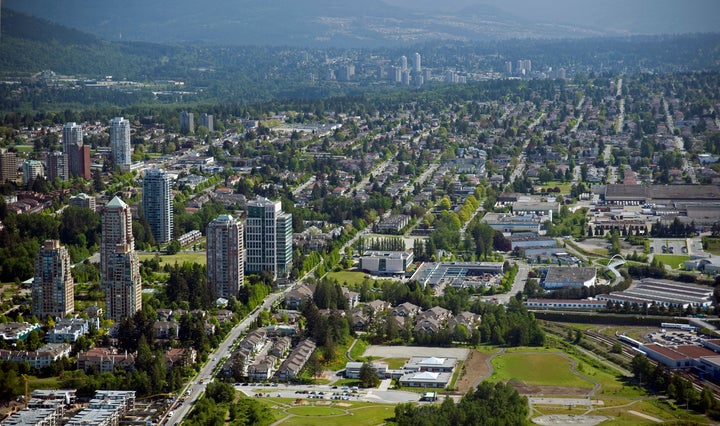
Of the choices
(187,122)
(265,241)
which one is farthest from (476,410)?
(187,122)

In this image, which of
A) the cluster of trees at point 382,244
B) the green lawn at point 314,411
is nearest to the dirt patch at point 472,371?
the green lawn at point 314,411

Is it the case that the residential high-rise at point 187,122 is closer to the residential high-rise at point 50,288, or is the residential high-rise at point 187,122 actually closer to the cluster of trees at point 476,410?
the residential high-rise at point 50,288

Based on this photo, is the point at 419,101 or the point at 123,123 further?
the point at 419,101

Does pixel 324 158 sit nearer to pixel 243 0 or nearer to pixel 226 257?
pixel 226 257

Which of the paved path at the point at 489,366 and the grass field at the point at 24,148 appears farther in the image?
the grass field at the point at 24,148

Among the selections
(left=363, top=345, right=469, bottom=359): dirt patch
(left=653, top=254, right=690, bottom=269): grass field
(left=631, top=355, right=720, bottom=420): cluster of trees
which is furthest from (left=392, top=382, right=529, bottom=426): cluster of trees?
(left=653, top=254, right=690, bottom=269): grass field

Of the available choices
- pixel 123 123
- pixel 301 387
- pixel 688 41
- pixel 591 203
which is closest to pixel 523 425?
pixel 301 387
